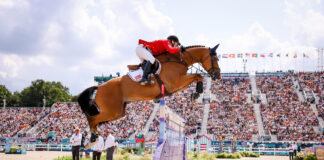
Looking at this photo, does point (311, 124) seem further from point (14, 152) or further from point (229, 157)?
point (14, 152)

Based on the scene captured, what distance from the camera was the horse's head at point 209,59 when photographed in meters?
5.15

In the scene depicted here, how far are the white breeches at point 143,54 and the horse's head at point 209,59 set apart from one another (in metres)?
0.78

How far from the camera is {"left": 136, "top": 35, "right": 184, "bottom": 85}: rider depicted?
475 centimetres

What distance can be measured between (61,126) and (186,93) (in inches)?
549

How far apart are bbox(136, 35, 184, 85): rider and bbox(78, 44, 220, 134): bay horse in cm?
14

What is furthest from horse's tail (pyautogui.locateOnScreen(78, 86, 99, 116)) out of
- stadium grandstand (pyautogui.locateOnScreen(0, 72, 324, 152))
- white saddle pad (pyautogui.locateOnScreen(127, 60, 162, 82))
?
stadium grandstand (pyautogui.locateOnScreen(0, 72, 324, 152))

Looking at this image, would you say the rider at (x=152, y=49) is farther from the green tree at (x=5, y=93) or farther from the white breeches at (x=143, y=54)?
the green tree at (x=5, y=93)

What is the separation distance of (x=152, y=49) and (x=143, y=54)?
0.24 metres

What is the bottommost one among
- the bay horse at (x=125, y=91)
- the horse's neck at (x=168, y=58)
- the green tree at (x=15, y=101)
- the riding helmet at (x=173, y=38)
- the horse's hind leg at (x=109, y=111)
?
the horse's hind leg at (x=109, y=111)

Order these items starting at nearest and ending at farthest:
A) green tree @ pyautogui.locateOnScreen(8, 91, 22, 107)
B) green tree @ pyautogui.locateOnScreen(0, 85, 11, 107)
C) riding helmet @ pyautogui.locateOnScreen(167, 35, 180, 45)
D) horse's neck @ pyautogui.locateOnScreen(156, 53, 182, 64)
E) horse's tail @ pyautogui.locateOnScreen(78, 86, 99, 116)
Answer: horse's tail @ pyautogui.locateOnScreen(78, 86, 99, 116)
horse's neck @ pyautogui.locateOnScreen(156, 53, 182, 64)
riding helmet @ pyautogui.locateOnScreen(167, 35, 180, 45)
green tree @ pyautogui.locateOnScreen(0, 85, 11, 107)
green tree @ pyautogui.locateOnScreen(8, 91, 22, 107)

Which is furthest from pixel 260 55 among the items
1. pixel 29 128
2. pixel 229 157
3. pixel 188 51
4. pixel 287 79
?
pixel 188 51

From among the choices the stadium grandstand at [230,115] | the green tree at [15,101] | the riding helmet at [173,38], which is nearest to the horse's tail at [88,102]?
the riding helmet at [173,38]

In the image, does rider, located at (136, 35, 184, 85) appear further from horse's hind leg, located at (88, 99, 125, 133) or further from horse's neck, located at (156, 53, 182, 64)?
horse's hind leg, located at (88, 99, 125, 133)

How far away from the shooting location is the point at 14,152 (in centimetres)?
1955
